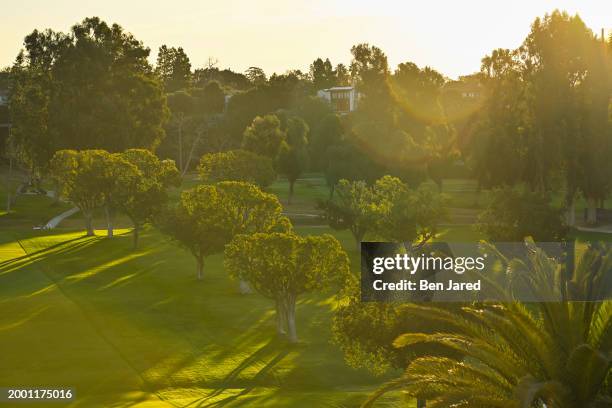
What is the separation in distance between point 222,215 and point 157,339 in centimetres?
1663

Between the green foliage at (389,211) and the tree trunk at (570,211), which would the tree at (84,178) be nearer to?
the green foliage at (389,211)

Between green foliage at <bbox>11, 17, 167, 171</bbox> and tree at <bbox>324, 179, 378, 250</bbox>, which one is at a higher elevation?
green foliage at <bbox>11, 17, 167, 171</bbox>

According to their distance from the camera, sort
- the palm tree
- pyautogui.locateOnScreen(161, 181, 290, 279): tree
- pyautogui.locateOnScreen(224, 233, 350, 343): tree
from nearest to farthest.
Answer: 1. the palm tree
2. pyautogui.locateOnScreen(224, 233, 350, 343): tree
3. pyautogui.locateOnScreen(161, 181, 290, 279): tree

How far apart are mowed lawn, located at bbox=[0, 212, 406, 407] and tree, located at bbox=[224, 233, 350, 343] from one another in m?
2.76

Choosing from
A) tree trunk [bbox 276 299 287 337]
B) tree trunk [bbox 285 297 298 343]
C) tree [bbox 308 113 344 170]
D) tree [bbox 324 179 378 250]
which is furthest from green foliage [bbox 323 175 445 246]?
tree [bbox 308 113 344 170]

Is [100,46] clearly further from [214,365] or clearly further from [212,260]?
[214,365]

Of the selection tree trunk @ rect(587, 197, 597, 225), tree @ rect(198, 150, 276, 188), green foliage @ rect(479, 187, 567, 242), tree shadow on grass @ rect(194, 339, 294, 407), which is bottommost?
tree shadow on grass @ rect(194, 339, 294, 407)

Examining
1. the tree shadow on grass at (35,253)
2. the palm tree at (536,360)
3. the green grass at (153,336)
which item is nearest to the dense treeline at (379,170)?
the palm tree at (536,360)

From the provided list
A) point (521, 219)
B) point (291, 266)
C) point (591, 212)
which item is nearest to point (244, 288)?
point (291, 266)

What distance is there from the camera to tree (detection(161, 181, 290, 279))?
64.3 m

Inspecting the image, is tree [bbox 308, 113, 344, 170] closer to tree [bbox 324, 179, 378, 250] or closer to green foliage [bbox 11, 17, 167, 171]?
green foliage [bbox 11, 17, 167, 171]

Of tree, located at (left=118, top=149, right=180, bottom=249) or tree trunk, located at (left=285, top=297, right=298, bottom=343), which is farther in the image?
tree, located at (left=118, top=149, right=180, bottom=249)

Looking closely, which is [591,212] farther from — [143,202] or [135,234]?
[135,234]

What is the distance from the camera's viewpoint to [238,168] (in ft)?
350
